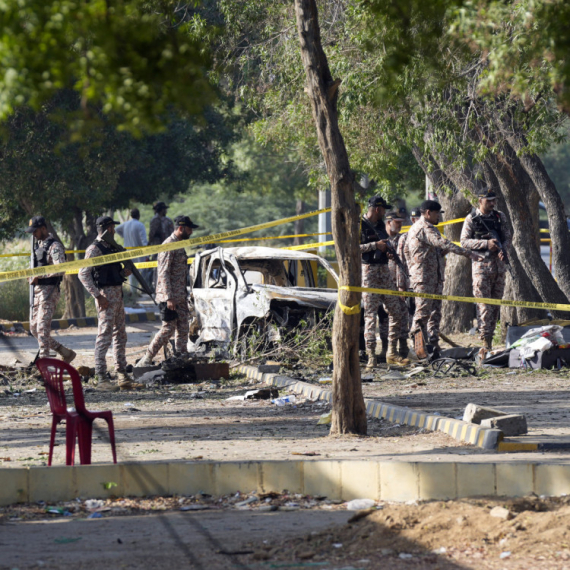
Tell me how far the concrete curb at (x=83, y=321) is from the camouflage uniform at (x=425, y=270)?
9.95 metres

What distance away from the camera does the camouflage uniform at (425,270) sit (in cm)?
1303

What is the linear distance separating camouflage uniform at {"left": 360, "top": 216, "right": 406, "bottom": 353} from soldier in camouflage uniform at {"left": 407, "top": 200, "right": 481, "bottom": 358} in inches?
11.1

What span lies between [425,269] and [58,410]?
7221 millimetres

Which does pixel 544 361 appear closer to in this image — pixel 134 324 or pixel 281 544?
pixel 281 544

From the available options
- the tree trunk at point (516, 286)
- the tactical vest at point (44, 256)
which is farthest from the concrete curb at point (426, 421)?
the tree trunk at point (516, 286)

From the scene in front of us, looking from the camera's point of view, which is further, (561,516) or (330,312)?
(330,312)

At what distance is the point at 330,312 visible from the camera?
12.6m

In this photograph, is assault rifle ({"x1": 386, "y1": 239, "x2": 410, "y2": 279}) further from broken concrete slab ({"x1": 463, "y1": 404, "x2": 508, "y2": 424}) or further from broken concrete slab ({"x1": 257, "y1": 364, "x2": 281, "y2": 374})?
broken concrete slab ({"x1": 463, "y1": 404, "x2": 508, "y2": 424})

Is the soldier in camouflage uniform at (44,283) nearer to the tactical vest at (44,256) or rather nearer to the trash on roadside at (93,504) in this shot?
the tactical vest at (44,256)

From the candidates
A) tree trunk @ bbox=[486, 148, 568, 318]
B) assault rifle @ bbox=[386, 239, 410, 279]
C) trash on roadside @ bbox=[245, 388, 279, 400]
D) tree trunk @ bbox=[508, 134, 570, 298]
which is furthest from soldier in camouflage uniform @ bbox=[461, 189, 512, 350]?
trash on roadside @ bbox=[245, 388, 279, 400]

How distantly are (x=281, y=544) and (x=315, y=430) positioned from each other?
10.9 ft

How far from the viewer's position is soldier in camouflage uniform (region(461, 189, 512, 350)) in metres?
13.0

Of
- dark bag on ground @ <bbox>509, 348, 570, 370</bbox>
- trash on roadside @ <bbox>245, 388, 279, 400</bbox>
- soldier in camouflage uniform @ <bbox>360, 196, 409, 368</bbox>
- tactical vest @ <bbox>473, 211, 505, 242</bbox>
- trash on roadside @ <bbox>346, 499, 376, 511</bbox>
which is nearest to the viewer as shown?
trash on roadside @ <bbox>346, 499, 376, 511</bbox>

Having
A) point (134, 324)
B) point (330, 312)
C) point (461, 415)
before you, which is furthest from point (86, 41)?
point (134, 324)
